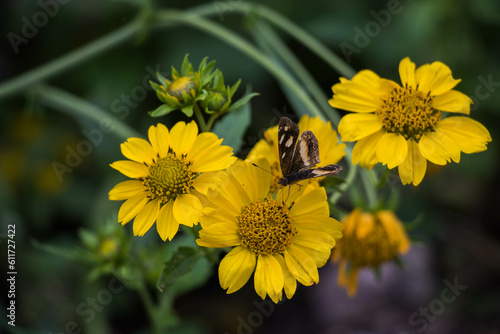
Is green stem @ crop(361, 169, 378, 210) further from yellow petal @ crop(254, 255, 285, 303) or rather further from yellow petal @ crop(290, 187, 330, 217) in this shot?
yellow petal @ crop(254, 255, 285, 303)

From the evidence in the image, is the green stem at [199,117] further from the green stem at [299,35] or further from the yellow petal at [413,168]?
the green stem at [299,35]

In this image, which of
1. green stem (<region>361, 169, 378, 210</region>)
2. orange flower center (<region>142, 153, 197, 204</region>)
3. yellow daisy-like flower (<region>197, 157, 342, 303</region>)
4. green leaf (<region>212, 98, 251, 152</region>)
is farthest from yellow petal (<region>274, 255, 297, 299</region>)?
green stem (<region>361, 169, 378, 210</region>)

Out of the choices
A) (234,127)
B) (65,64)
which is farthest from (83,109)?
(234,127)

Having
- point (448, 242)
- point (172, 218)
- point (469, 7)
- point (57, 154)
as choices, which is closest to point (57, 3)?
point (57, 154)

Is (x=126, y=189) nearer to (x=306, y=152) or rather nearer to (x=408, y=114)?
(x=306, y=152)

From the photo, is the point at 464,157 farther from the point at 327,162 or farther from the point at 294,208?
the point at 294,208

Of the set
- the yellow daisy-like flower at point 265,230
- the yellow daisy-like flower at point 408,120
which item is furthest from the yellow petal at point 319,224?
the yellow daisy-like flower at point 408,120
